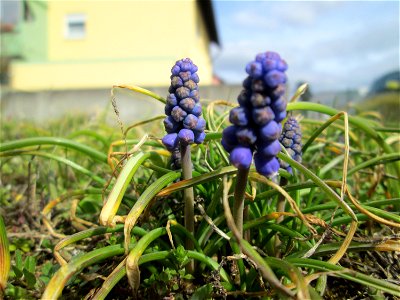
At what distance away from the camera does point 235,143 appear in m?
1.10

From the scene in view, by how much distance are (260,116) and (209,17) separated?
2190 centimetres

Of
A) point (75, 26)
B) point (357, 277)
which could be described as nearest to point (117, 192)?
point (357, 277)

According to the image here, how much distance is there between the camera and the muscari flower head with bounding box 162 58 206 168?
1.33 m

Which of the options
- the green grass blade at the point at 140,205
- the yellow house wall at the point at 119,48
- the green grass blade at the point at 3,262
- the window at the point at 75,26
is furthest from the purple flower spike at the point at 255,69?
the window at the point at 75,26

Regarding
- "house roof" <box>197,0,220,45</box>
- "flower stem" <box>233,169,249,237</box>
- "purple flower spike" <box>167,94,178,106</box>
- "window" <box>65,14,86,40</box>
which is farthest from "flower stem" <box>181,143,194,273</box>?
"house roof" <box>197,0,220,45</box>

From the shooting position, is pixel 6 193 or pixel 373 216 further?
pixel 6 193

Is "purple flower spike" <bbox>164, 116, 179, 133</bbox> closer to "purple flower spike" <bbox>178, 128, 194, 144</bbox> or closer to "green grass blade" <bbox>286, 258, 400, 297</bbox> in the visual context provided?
"purple flower spike" <bbox>178, 128, 194, 144</bbox>

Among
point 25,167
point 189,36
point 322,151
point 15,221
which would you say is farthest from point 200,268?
point 189,36

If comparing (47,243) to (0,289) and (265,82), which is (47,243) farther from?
(265,82)

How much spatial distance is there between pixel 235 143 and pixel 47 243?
1.24 meters

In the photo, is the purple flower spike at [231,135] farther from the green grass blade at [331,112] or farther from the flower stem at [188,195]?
the green grass blade at [331,112]

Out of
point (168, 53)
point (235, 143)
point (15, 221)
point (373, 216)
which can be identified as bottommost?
point (15, 221)

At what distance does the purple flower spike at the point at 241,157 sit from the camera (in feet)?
3.41

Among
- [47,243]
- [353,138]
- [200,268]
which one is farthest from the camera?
[353,138]
